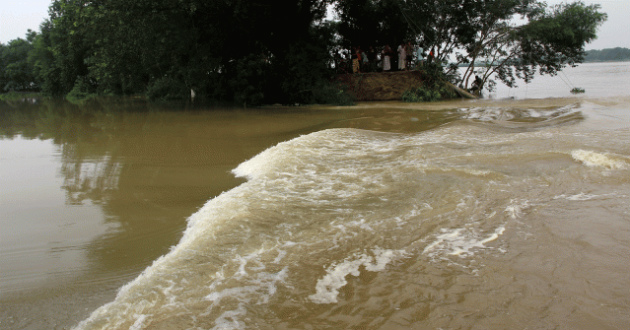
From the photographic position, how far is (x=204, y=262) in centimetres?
325

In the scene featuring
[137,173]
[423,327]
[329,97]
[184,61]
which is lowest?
[423,327]

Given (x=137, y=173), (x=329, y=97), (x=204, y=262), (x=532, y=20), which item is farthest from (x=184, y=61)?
(x=204, y=262)

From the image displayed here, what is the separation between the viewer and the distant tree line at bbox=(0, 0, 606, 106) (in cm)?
1598

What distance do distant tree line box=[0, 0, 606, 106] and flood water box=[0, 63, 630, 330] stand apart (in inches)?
385

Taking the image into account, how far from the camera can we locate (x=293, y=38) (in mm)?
17750

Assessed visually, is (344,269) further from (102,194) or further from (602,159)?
(602,159)

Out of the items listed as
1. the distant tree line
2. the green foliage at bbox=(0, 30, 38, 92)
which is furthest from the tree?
the green foliage at bbox=(0, 30, 38, 92)

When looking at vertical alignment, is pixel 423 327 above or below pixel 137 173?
below

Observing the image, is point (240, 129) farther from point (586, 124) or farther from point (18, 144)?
point (586, 124)

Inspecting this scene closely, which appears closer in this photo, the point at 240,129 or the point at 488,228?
the point at 488,228

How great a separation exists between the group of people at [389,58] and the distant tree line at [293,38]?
1.52ft

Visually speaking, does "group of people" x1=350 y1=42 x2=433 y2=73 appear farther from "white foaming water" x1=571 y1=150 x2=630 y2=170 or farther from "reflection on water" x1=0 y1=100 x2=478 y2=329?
"white foaming water" x1=571 y1=150 x2=630 y2=170

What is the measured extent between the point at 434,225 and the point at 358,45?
1771cm

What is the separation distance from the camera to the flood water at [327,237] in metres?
2.61
